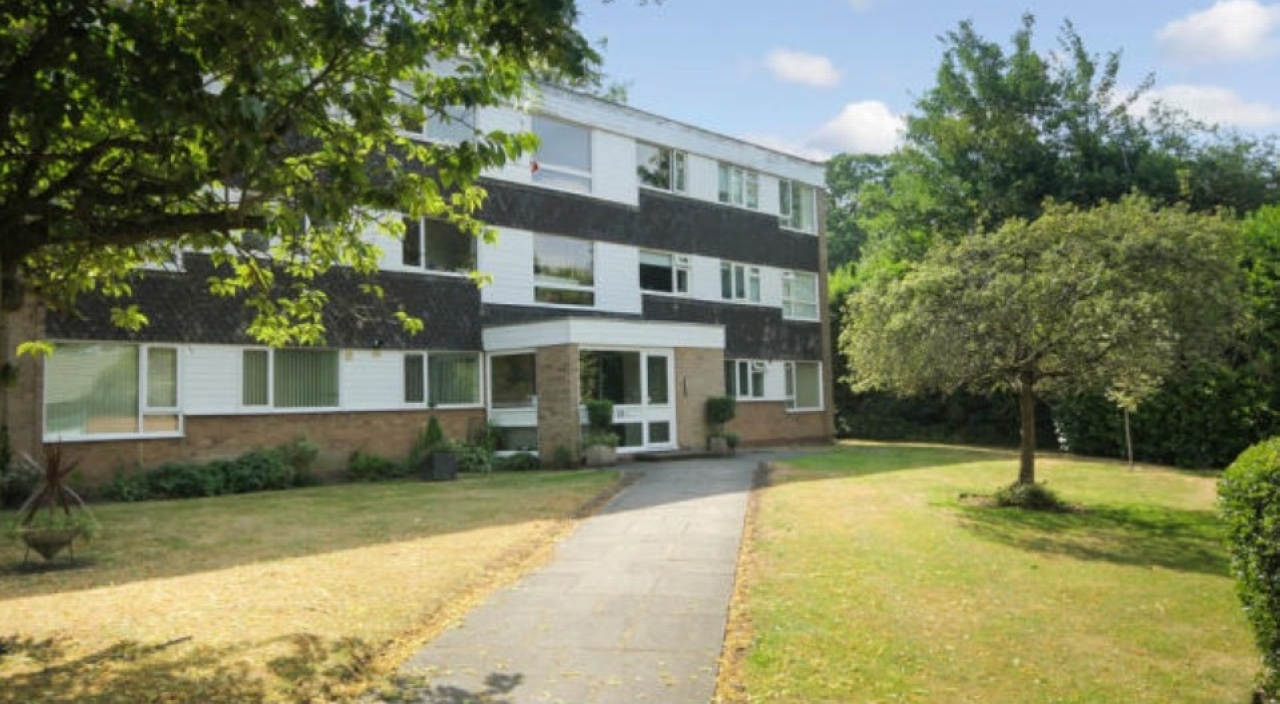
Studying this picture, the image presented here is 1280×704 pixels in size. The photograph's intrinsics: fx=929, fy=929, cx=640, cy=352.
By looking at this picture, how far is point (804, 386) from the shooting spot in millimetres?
30906

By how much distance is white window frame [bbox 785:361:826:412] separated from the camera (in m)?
30.0

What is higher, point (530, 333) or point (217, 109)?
point (217, 109)

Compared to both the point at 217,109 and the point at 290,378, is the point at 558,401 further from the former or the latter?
the point at 217,109

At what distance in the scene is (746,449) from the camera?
26.2 metres

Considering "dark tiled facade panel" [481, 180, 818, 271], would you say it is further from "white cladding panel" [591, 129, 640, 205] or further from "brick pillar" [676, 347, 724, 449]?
"brick pillar" [676, 347, 724, 449]

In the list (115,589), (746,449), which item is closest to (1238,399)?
(746,449)

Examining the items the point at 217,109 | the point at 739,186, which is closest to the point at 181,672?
the point at 217,109

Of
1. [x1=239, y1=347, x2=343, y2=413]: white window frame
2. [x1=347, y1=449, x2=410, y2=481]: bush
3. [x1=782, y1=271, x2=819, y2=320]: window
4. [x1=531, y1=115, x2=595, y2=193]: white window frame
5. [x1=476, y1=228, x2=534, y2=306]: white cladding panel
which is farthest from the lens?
[x1=782, y1=271, x2=819, y2=320]: window

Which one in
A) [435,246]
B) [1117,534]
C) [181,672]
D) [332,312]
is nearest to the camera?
[181,672]

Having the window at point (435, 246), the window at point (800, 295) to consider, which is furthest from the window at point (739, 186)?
the window at point (435, 246)

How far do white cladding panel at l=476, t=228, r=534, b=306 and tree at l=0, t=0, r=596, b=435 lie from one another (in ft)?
43.6

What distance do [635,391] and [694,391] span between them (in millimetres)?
1879

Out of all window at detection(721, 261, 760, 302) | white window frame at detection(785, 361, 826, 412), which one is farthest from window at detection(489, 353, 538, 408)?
white window frame at detection(785, 361, 826, 412)

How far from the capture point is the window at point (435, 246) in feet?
67.0
